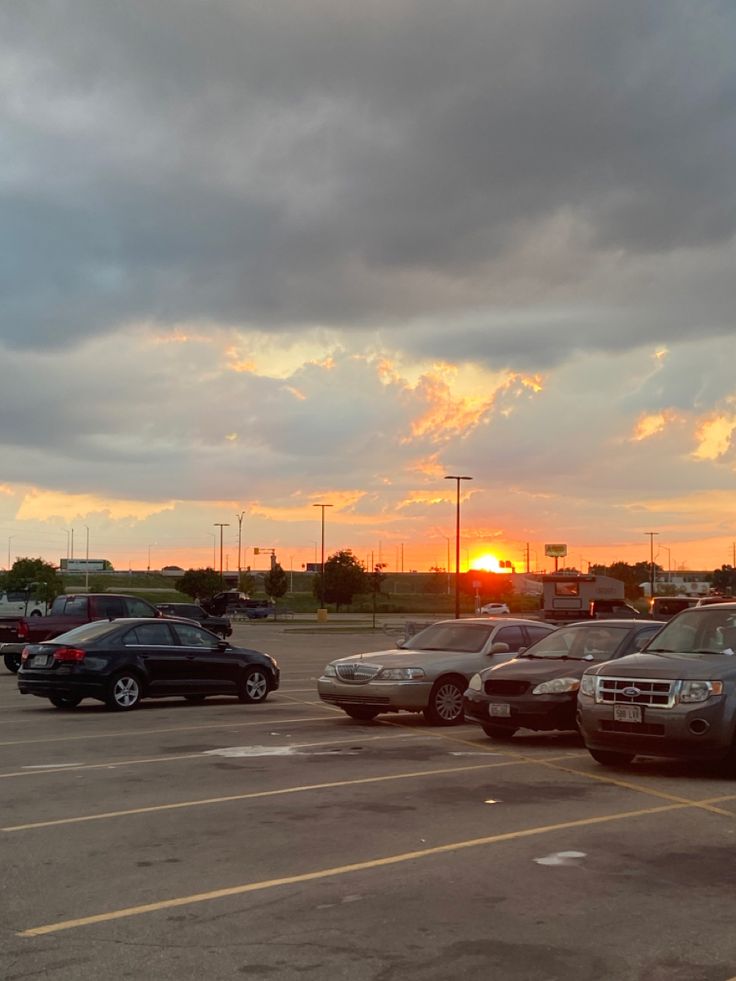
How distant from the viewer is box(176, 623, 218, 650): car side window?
18.9 meters

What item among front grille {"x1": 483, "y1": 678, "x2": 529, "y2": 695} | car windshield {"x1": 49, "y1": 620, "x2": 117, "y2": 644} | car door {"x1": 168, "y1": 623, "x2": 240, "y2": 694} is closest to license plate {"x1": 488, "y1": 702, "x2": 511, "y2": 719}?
front grille {"x1": 483, "y1": 678, "x2": 529, "y2": 695}

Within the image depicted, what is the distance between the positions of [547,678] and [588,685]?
1.89 meters

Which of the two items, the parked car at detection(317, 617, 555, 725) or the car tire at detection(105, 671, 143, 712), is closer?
the parked car at detection(317, 617, 555, 725)

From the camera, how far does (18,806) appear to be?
30.8 feet

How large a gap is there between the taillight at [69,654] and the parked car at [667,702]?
899 cm

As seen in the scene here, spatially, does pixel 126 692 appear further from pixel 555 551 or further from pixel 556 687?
pixel 555 551

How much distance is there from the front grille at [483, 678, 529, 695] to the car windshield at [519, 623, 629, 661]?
0.90 metres

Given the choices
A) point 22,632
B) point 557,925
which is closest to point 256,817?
point 557,925

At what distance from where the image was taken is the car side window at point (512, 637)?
16422 mm

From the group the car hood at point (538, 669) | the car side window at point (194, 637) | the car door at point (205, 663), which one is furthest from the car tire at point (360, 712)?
the car side window at point (194, 637)

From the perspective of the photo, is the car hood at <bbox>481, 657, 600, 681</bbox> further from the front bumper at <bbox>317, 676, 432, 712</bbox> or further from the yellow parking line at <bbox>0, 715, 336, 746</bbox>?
the yellow parking line at <bbox>0, 715, 336, 746</bbox>

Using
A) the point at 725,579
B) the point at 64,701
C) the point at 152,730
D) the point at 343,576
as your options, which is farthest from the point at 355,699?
the point at 725,579

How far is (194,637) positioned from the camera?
19109 millimetres

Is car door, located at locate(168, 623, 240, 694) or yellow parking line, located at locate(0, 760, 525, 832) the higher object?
car door, located at locate(168, 623, 240, 694)
